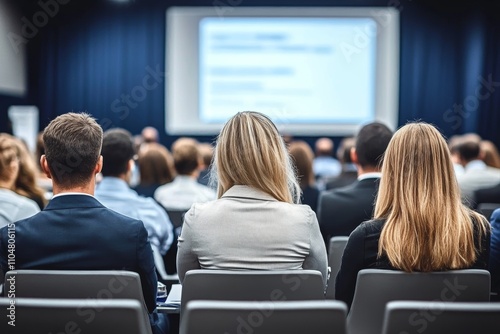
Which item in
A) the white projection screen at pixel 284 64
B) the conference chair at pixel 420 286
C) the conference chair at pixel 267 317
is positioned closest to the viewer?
the conference chair at pixel 267 317

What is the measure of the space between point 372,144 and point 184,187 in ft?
5.46

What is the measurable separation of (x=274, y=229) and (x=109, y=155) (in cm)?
134

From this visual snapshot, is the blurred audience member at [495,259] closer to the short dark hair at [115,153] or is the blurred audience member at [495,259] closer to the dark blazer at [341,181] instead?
the short dark hair at [115,153]

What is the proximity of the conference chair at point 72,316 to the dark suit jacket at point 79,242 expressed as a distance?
0.43m

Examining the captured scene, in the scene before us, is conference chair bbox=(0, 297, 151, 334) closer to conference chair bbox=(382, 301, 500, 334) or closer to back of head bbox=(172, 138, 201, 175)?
conference chair bbox=(382, 301, 500, 334)

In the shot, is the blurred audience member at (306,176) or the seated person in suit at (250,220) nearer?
the seated person in suit at (250,220)

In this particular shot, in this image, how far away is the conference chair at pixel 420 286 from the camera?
6.08ft

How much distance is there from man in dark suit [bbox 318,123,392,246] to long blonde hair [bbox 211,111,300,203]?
1.07m

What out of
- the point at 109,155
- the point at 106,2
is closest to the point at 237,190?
the point at 109,155

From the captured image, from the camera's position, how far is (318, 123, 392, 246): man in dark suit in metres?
3.25

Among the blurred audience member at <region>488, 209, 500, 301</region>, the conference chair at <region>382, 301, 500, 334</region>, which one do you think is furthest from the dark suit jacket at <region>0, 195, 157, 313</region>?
the blurred audience member at <region>488, 209, 500, 301</region>

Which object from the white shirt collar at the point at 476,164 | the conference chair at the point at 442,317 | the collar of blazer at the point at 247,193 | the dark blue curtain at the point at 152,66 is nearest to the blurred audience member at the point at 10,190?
the collar of blazer at the point at 247,193

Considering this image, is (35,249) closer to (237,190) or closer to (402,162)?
(237,190)

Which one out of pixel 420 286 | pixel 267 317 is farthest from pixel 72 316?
pixel 420 286
